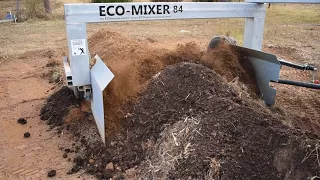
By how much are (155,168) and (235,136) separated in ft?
2.85

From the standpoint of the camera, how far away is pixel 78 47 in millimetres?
4332

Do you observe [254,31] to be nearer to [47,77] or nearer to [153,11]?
[153,11]

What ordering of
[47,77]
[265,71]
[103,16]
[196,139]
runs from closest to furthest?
[196,139] < [103,16] < [265,71] < [47,77]

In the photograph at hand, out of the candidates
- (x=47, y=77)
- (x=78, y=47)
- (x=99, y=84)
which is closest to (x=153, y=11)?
(x=78, y=47)

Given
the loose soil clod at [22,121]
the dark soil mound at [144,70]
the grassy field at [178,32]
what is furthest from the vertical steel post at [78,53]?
the grassy field at [178,32]

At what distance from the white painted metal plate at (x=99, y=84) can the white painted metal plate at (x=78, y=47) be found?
9.7 inches

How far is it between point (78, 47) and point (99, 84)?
2.11 feet

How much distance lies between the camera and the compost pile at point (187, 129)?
3.24 m

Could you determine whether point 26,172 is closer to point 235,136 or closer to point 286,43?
point 235,136

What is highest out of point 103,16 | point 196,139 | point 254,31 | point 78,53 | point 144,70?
point 103,16

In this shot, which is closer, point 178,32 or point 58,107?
point 58,107

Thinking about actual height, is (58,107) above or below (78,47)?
below

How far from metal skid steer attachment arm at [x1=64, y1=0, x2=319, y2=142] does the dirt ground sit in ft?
2.61

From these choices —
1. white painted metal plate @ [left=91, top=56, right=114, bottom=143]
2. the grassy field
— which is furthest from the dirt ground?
white painted metal plate @ [left=91, top=56, right=114, bottom=143]
